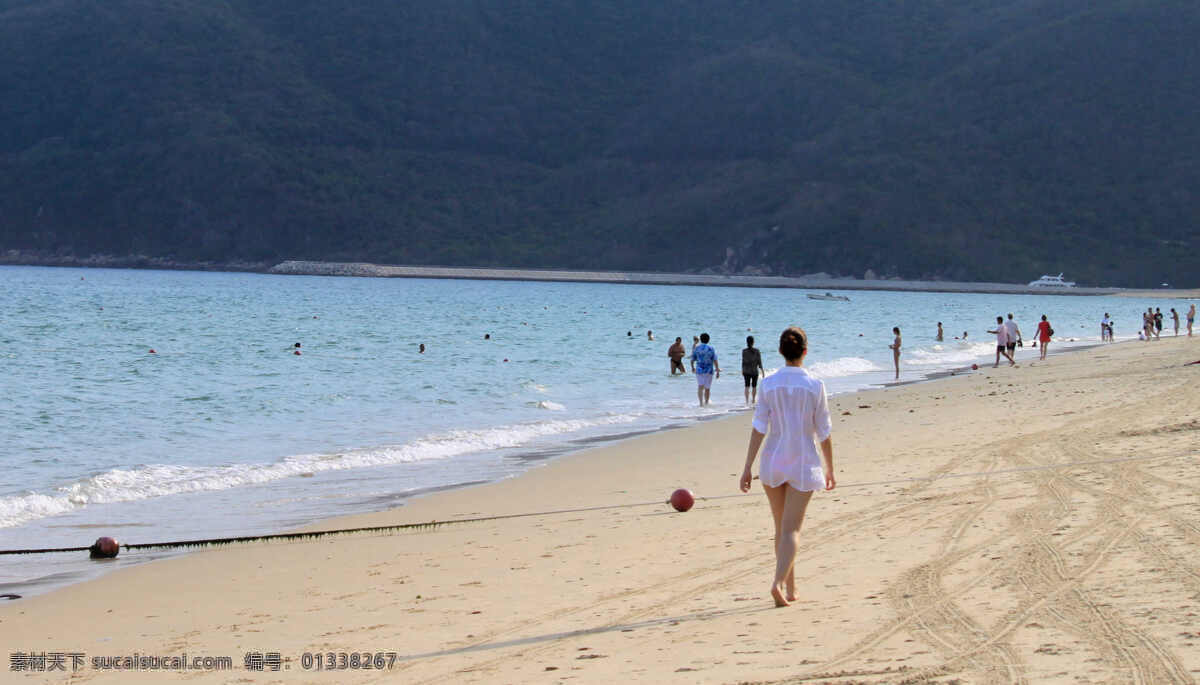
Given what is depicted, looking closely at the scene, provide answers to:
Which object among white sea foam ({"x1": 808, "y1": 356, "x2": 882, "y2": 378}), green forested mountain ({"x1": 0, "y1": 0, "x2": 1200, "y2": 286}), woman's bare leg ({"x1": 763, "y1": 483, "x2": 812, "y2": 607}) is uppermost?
green forested mountain ({"x1": 0, "y1": 0, "x2": 1200, "y2": 286})

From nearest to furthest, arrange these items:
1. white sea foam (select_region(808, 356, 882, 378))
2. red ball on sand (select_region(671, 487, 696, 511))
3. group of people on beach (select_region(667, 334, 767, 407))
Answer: red ball on sand (select_region(671, 487, 696, 511)) < group of people on beach (select_region(667, 334, 767, 407)) < white sea foam (select_region(808, 356, 882, 378))

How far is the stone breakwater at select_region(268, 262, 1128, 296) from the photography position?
130 metres

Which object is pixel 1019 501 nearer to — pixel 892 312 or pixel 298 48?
pixel 892 312

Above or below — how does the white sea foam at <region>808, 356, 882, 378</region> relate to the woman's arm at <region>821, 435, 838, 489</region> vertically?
below

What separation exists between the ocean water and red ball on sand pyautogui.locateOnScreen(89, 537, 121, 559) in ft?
0.37

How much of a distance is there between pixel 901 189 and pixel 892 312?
66.0 meters

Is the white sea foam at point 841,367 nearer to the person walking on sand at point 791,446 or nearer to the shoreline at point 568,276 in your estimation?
the person walking on sand at point 791,446

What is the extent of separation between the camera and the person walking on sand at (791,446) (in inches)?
250

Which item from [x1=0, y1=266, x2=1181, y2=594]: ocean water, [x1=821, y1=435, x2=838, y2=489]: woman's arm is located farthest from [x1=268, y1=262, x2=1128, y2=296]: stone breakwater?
[x1=821, y1=435, x2=838, y2=489]: woman's arm

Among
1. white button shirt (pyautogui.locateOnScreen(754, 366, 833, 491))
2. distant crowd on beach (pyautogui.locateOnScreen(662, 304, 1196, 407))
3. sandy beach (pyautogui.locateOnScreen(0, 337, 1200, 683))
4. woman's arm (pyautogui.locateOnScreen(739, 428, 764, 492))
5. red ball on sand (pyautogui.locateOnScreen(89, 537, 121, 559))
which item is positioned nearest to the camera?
sandy beach (pyautogui.locateOnScreen(0, 337, 1200, 683))

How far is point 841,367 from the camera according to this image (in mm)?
32188

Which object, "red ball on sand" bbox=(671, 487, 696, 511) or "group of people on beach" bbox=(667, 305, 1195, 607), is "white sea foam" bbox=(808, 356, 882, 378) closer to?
"red ball on sand" bbox=(671, 487, 696, 511)

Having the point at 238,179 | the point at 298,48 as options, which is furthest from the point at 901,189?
the point at 298,48

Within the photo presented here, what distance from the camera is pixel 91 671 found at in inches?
236
